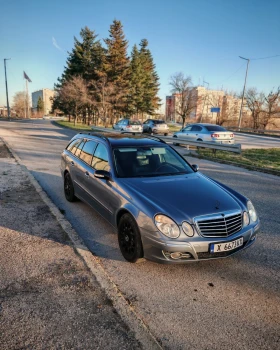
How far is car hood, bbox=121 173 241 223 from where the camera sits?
312 cm

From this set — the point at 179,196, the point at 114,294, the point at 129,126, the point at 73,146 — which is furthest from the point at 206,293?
the point at 129,126

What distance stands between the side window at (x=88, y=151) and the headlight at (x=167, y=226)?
2.30m

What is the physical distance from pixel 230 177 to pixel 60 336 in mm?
7554

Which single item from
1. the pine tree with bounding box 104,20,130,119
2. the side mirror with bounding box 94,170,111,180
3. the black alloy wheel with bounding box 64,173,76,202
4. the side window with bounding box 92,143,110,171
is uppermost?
the pine tree with bounding box 104,20,130,119

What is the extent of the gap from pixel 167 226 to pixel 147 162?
1603mm

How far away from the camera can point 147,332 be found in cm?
229

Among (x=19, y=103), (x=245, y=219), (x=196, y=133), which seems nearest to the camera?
(x=245, y=219)

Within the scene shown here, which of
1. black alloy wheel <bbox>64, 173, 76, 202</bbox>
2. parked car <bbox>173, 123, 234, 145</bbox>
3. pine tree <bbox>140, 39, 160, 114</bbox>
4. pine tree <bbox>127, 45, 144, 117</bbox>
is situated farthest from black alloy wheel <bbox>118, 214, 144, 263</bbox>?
pine tree <bbox>140, 39, 160, 114</bbox>

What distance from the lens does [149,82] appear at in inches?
2206

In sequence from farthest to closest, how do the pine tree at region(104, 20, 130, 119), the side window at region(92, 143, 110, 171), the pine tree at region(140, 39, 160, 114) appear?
the pine tree at region(140, 39, 160, 114) < the pine tree at region(104, 20, 130, 119) < the side window at region(92, 143, 110, 171)

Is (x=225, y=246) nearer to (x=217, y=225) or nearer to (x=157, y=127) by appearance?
(x=217, y=225)

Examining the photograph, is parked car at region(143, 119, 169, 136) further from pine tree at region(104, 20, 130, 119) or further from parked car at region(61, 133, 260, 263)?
parked car at region(61, 133, 260, 263)

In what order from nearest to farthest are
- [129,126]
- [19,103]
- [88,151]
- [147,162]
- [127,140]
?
[147,162]
[127,140]
[88,151]
[129,126]
[19,103]

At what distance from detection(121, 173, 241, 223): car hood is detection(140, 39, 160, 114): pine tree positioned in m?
50.8
